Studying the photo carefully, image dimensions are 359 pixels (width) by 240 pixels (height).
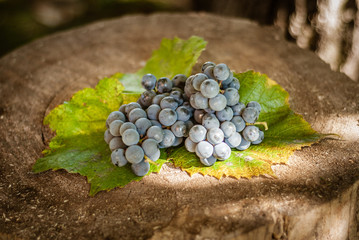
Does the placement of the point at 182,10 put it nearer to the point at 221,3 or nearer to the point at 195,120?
the point at 221,3

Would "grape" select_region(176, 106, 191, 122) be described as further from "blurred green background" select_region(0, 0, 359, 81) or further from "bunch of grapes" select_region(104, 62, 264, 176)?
"blurred green background" select_region(0, 0, 359, 81)

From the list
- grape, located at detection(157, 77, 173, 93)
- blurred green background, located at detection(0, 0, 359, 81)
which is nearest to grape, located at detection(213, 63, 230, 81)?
grape, located at detection(157, 77, 173, 93)

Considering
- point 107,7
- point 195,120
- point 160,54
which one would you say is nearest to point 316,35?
point 160,54

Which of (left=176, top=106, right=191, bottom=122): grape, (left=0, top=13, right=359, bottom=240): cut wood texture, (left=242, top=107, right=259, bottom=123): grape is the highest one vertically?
(left=242, top=107, right=259, bottom=123): grape

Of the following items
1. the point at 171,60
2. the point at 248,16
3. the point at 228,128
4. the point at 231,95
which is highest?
the point at 248,16

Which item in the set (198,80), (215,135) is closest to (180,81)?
(198,80)

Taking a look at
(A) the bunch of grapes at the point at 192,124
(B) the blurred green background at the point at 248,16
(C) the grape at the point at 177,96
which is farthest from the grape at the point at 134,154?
(B) the blurred green background at the point at 248,16

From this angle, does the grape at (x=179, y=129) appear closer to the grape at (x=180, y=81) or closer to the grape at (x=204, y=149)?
the grape at (x=204, y=149)

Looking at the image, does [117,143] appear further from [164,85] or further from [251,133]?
[251,133]
